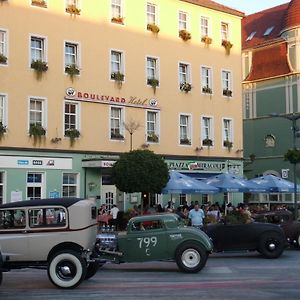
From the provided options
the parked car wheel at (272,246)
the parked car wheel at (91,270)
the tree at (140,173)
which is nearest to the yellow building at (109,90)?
the tree at (140,173)

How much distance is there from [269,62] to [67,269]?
42.7 meters

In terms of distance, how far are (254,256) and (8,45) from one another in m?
16.7

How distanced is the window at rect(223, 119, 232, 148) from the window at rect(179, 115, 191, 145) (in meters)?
3.16

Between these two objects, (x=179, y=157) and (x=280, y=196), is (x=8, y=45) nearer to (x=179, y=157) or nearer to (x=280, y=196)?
(x=179, y=157)

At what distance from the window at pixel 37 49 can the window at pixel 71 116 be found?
110 inches

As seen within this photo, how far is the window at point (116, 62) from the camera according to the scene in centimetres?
3441

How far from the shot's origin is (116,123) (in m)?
34.5

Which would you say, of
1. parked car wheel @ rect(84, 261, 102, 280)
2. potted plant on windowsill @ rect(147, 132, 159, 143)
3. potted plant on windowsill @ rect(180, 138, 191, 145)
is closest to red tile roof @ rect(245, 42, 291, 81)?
potted plant on windowsill @ rect(180, 138, 191, 145)

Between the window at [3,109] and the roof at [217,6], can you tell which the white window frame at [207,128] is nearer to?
the roof at [217,6]

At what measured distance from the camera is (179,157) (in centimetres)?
3694

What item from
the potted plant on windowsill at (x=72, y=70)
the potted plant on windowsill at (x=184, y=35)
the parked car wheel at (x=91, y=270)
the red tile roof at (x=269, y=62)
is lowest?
the parked car wheel at (x=91, y=270)

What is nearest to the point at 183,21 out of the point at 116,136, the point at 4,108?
the point at 116,136

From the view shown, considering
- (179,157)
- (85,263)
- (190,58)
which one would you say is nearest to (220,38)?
(190,58)

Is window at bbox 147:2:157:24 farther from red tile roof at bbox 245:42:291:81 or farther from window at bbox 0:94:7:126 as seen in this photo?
red tile roof at bbox 245:42:291:81
